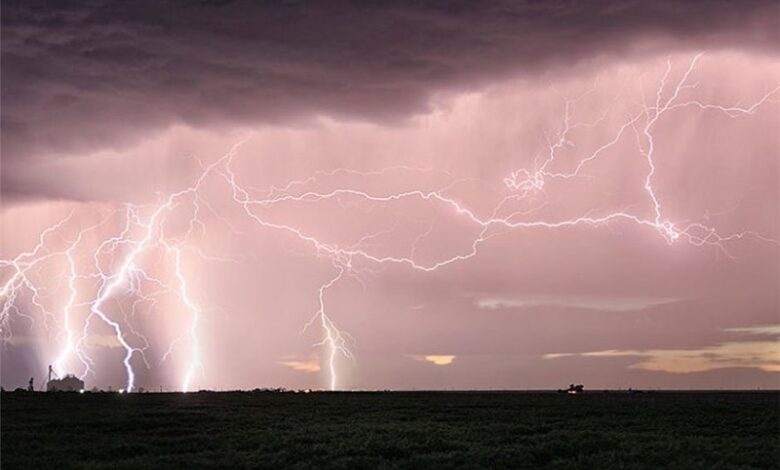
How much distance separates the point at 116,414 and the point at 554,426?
82.3 ft

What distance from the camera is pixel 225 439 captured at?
32906 mm

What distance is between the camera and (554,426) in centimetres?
3962

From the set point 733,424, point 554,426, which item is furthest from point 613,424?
point 733,424

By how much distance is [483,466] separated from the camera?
82.8 ft

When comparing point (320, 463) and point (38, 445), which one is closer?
point (320, 463)

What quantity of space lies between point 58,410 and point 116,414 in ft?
17.5

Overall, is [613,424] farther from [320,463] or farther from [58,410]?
[58,410]

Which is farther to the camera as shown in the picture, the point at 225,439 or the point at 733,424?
the point at 733,424

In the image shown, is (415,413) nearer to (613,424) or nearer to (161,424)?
(613,424)

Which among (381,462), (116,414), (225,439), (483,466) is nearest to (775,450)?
(483,466)

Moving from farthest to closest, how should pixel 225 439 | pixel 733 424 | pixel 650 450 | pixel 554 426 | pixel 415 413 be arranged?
pixel 415 413 < pixel 733 424 < pixel 554 426 < pixel 225 439 < pixel 650 450

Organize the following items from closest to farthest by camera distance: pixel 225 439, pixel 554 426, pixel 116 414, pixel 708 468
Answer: pixel 708 468 → pixel 225 439 → pixel 554 426 → pixel 116 414

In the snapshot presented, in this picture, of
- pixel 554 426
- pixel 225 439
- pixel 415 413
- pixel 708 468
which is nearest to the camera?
pixel 708 468

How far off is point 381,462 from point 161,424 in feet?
59.1
